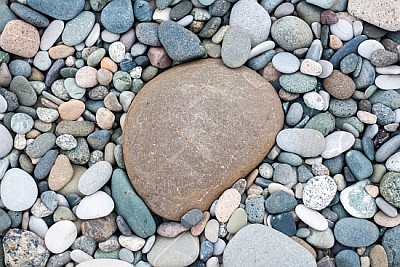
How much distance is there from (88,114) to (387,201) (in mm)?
857

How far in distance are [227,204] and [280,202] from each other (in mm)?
142

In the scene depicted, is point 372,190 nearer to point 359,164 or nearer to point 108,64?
point 359,164

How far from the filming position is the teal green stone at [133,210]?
142 centimetres

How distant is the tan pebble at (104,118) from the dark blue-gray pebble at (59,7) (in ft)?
0.94

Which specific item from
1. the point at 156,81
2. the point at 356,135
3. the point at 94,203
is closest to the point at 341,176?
the point at 356,135

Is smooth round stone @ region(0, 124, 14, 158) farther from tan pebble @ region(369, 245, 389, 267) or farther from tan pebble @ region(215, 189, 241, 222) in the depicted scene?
tan pebble @ region(369, 245, 389, 267)

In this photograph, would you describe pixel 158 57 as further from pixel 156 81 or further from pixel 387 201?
pixel 387 201

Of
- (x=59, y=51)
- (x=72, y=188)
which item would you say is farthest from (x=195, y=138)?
(x=59, y=51)

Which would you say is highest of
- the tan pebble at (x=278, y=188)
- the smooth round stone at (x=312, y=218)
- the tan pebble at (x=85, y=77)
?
the tan pebble at (x=85, y=77)

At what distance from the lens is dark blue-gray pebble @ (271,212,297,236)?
4.62 ft

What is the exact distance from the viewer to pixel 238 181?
1.43 meters

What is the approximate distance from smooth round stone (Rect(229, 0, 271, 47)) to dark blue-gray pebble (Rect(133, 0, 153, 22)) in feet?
0.79

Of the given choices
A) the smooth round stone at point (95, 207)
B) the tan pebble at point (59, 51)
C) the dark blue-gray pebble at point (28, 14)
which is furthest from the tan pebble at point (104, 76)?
the smooth round stone at point (95, 207)

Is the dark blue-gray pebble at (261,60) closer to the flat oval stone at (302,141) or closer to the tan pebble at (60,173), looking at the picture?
the flat oval stone at (302,141)
